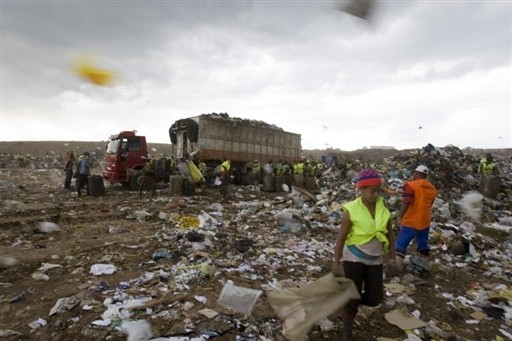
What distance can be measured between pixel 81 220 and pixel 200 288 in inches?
189

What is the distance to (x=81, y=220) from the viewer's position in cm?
764

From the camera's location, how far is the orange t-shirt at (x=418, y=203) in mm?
4742

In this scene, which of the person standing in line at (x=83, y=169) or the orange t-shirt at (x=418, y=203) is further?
the person standing in line at (x=83, y=169)

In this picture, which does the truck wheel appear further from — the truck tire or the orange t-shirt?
the orange t-shirt

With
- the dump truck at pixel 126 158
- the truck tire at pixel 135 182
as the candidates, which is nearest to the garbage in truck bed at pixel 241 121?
the dump truck at pixel 126 158

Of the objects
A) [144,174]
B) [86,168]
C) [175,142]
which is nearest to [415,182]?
[144,174]

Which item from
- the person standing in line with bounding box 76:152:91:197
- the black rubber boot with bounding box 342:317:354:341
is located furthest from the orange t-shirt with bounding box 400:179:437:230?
the person standing in line with bounding box 76:152:91:197

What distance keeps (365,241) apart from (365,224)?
0.14 metres

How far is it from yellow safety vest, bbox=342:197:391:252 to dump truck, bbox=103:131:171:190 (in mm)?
10765

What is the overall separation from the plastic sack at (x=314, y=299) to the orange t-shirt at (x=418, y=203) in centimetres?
242

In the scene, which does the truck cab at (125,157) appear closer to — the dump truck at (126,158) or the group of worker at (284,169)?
the dump truck at (126,158)

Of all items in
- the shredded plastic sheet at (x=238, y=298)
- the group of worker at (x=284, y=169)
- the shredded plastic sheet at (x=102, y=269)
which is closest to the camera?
the shredded plastic sheet at (x=238, y=298)

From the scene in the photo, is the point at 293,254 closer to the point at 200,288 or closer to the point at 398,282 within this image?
the point at 398,282

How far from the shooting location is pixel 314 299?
2719 millimetres
